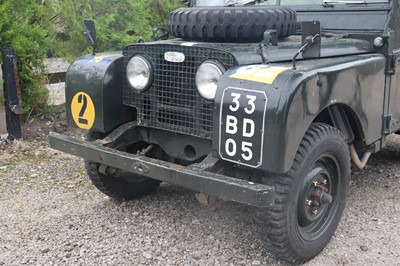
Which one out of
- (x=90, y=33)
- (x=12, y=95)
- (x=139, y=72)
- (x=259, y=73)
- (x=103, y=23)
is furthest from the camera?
(x=103, y=23)

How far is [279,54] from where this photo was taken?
10.6 feet

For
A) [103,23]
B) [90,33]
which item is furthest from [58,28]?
[90,33]

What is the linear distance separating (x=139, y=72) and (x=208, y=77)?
0.59m

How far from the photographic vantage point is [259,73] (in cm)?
282

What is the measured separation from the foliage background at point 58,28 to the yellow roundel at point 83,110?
2374 millimetres

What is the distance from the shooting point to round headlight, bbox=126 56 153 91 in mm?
3365

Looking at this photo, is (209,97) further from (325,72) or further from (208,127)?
(325,72)

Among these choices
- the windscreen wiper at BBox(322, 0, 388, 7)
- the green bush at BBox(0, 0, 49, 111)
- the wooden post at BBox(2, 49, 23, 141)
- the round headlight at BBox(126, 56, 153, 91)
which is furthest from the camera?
the green bush at BBox(0, 0, 49, 111)

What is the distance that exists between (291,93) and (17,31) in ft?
13.4

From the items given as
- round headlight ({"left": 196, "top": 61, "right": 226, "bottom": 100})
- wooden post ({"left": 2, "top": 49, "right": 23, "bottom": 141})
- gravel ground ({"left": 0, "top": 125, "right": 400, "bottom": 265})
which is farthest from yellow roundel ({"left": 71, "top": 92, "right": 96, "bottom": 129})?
wooden post ({"left": 2, "top": 49, "right": 23, "bottom": 141})

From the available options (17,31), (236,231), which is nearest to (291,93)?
(236,231)

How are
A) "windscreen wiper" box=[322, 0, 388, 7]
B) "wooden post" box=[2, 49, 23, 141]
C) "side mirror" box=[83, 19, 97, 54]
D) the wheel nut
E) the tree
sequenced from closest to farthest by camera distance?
the wheel nut
"side mirror" box=[83, 19, 97, 54]
"windscreen wiper" box=[322, 0, 388, 7]
"wooden post" box=[2, 49, 23, 141]
the tree

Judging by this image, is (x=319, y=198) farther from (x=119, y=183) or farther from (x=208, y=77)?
(x=119, y=183)

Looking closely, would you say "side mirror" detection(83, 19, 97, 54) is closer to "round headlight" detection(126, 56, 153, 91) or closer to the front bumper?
"round headlight" detection(126, 56, 153, 91)
